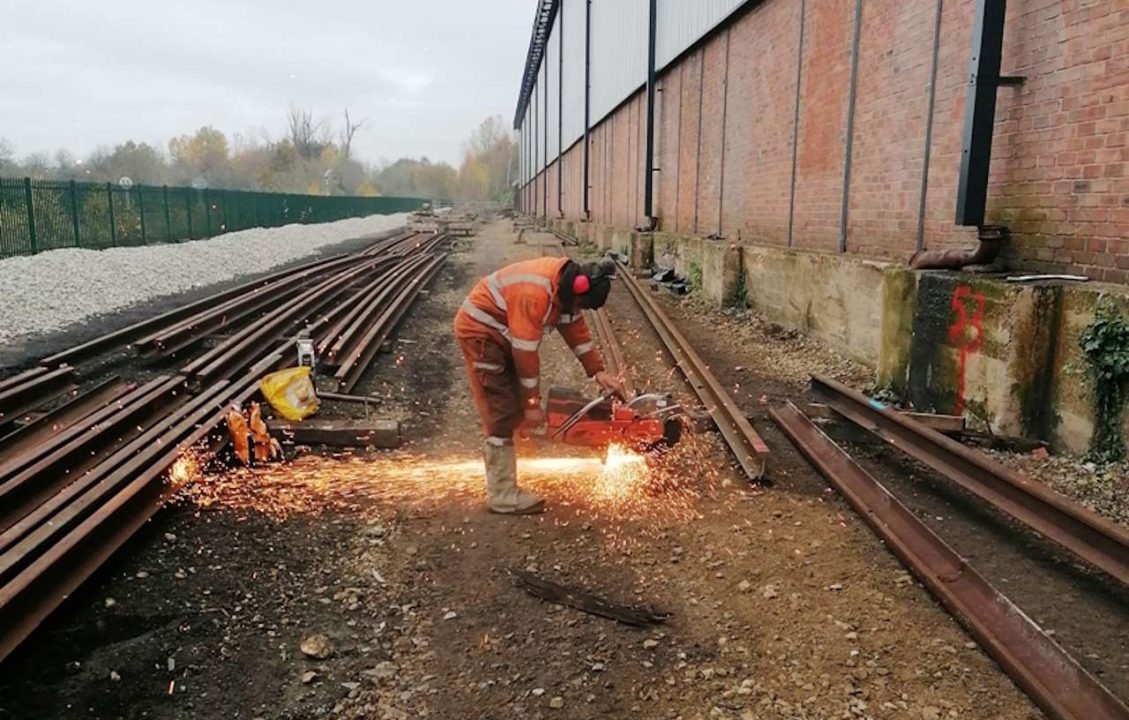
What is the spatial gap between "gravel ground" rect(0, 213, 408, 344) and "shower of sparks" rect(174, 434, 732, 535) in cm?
647

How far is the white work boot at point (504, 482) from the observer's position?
4527mm

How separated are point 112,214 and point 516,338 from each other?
22731mm

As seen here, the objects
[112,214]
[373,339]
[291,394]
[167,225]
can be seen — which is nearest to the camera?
[291,394]

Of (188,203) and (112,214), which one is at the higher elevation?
(188,203)

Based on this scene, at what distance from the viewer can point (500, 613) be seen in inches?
138

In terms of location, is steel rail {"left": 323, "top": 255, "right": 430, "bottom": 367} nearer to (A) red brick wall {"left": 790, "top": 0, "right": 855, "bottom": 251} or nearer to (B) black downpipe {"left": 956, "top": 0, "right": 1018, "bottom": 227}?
(A) red brick wall {"left": 790, "top": 0, "right": 855, "bottom": 251}

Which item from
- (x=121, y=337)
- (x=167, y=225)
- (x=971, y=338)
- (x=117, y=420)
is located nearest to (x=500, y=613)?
(x=117, y=420)

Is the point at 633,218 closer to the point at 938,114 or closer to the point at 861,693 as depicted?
the point at 938,114

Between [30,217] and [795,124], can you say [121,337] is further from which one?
[30,217]

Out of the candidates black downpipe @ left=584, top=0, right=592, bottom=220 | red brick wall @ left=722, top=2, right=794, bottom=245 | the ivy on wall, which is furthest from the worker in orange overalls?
black downpipe @ left=584, top=0, right=592, bottom=220

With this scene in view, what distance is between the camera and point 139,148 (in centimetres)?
7169

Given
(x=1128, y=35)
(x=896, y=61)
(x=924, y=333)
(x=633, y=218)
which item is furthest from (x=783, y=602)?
(x=633, y=218)

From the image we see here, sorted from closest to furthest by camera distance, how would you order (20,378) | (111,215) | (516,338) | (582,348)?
(516,338)
(582,348)
(20,378)
(111,215)

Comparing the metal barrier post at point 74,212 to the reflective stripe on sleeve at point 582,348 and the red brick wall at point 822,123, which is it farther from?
the reflective stripe on sleeve at point 582,348
